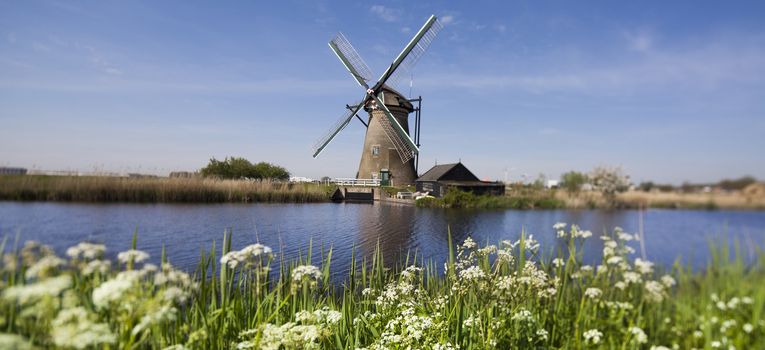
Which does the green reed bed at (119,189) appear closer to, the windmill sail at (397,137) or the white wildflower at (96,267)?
the white wildflower at (96,267)

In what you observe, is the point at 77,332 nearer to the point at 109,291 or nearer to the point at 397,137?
the point at 109,291

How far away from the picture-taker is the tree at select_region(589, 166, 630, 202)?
176 inches

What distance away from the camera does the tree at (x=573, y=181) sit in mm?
5652

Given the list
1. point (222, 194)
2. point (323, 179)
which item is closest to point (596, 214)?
point (222, 194)

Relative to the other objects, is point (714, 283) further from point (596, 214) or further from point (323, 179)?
point (323, 179)

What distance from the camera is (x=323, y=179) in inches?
1048

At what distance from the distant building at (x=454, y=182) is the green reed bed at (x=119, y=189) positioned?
59.0ft

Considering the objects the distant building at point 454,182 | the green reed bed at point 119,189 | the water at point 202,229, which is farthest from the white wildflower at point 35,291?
the distant building at point 454,182

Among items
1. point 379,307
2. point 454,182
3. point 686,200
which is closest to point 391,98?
point 454,182

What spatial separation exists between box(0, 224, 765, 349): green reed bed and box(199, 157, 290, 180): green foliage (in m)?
11.5

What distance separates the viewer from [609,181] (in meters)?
4.77

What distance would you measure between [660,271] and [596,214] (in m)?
1.87

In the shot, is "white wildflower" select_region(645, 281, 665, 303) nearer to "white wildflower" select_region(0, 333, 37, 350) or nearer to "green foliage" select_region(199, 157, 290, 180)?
"white wildflower" select_region(0, 333, 37, 350)

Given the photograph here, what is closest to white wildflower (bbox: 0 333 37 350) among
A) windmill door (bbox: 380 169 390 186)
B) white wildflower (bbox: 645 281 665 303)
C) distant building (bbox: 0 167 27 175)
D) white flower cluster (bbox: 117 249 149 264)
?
white flower cluster (bbox: 117 249 149 264)
